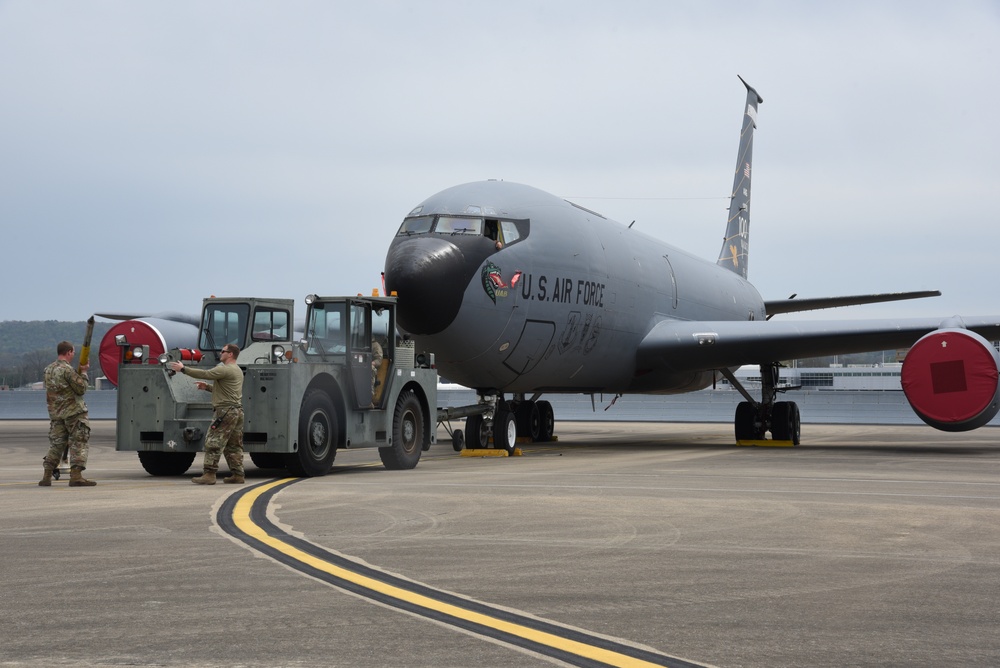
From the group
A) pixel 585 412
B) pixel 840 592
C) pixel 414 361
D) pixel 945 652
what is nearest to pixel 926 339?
pixel 414 361

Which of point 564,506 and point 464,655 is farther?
point 564,506

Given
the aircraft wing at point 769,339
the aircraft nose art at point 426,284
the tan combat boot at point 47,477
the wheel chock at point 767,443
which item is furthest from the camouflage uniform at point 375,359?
the wheel chock at point 767,443

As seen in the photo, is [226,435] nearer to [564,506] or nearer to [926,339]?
[564,506]

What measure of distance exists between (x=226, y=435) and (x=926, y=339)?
13100 millimetres

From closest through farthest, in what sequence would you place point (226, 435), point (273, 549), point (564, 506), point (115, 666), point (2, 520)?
1. point (115, 666)
2. point (273, 549)
3. point (2, 520)
4. point (564, 506)
5. point (226, 435)

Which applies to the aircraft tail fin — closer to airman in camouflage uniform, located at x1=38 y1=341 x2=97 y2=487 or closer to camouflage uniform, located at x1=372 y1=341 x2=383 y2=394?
camouflage uniform, located at x1=372 y1=341 x2=383 y2=394

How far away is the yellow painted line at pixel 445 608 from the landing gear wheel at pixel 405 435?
683 cm

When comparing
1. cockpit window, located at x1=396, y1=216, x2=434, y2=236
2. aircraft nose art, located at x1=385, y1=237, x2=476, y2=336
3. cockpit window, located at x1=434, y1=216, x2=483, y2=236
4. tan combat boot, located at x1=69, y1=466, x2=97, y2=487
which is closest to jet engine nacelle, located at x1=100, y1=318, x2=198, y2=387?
cockpit window, located at x1=396, y1=216, x2=434, y2=236

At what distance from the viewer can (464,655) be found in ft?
16.0

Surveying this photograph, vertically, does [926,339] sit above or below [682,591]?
above

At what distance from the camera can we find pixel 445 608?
19.3ft

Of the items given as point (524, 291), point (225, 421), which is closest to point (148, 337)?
point (524, 291)

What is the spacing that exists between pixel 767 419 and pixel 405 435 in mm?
11326

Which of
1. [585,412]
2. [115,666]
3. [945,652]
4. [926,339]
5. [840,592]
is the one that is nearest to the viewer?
[115,666]
